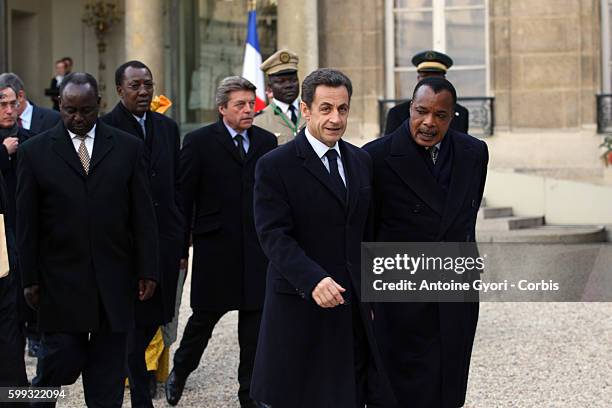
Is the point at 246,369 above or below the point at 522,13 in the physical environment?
below

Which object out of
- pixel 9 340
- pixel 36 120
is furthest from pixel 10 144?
pixel 9 340

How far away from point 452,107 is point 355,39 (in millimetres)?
11782

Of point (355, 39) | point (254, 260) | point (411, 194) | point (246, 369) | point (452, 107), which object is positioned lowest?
point (246, 369)

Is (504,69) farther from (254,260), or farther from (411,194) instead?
(411,194)

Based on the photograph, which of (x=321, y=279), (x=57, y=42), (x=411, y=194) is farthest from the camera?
(x=57, y=42)

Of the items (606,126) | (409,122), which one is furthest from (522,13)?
(409,122)

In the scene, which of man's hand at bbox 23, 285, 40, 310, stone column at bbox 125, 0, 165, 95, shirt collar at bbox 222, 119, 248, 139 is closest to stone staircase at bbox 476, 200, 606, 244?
stone column at bbox 125, 0, 165, 95

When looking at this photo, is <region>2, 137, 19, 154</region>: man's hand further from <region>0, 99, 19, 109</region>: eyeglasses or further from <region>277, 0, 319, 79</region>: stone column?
<region>277, 0, 319, 79</region>: stone column

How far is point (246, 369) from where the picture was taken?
6.87 m

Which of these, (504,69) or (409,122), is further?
(504,69)

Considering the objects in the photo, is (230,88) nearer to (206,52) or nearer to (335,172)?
(335,172)

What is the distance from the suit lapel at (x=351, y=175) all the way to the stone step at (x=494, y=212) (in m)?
10.1

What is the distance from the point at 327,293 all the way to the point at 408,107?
3.89m

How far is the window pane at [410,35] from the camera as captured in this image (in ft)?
55.1
